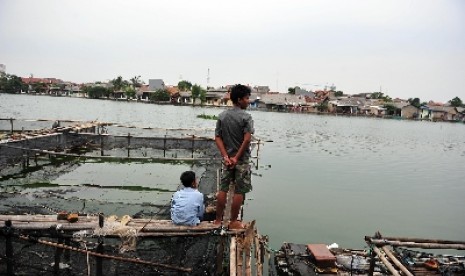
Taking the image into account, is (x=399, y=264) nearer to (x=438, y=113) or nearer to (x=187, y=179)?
(x=187, y=179)

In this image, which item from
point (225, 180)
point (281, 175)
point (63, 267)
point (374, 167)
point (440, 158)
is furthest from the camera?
point (440, 158)

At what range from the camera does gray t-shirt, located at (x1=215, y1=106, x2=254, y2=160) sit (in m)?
4.18

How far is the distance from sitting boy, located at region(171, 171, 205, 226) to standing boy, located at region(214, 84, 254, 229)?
0.24 metres

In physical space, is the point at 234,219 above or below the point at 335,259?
above

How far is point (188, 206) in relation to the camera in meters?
4.00

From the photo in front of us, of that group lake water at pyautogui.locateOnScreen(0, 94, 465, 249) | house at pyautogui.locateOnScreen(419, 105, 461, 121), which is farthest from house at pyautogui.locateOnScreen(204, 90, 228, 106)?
lake water at pyautogui.locateOnScreen(0, 94, 465, 249)

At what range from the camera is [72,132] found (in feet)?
46.3

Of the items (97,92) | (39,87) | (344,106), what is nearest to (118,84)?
(97,92)

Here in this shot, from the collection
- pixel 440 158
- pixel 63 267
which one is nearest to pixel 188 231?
pixel 63 267

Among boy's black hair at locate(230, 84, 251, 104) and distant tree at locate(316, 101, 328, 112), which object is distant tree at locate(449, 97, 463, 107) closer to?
distant tree at locate(316, 101, 328, 112)

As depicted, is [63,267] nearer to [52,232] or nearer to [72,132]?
[52,232]

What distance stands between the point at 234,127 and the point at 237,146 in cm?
23

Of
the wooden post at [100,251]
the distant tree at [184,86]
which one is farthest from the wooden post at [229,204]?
the distant tree at [184,86]

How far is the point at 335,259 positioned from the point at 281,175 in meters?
9.59
